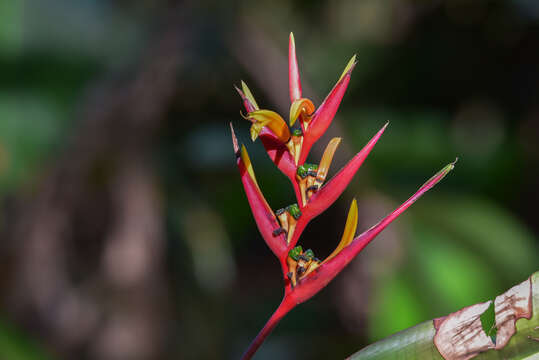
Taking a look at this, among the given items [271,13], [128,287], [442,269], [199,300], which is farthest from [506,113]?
[128,287]

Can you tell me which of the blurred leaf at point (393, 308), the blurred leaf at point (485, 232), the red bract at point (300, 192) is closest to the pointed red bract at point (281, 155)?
the red bract at point (300, 192)

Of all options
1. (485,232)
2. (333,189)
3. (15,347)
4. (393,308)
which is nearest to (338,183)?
(333,189)

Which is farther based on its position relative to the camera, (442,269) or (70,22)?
(70,22)

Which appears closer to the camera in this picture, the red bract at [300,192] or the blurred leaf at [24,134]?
the red bract at [300,192]

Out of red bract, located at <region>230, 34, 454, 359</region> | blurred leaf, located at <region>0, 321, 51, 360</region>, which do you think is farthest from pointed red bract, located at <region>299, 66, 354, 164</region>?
blurred leaf, located at <region>0, 321, 51, 360</region>

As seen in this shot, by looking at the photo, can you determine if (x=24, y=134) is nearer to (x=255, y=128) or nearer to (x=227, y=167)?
(x=227, y=167)

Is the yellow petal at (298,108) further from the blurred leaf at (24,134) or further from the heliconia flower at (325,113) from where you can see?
the blurred leaf at (24,134)

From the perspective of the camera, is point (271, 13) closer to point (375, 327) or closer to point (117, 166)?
point (117, 166)
